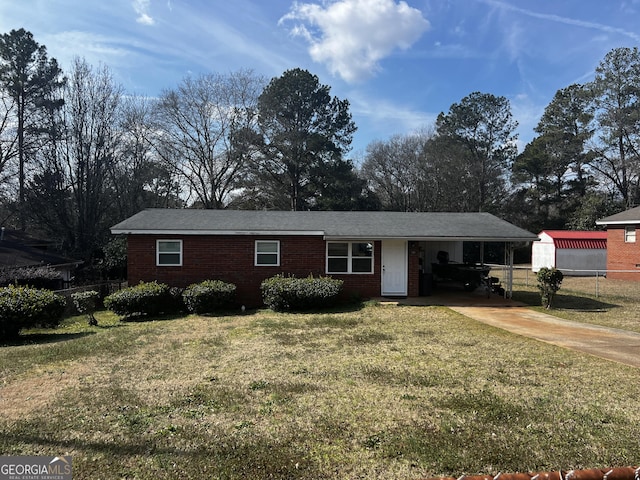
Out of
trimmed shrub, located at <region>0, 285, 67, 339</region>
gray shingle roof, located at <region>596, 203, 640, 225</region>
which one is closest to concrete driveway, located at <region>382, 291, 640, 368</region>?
trimmed shrub, located at <region>0, 285, 67, 339</region>

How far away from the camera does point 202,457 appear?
3.80 m

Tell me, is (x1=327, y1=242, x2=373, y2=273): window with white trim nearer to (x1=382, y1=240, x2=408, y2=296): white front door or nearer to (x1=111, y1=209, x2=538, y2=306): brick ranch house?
(x1=111, y1=209, x2=538, y2=306): brick ranch house

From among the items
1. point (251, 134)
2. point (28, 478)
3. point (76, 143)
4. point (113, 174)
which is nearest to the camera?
point (28, 478)

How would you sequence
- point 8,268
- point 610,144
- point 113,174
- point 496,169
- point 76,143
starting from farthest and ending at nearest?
point 496,169 → point 610,144 → point 113,174 → point 76,143 → point 8,268

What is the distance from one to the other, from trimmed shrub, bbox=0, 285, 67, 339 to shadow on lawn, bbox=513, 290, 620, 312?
581 inches

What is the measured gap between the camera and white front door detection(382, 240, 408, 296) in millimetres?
15000

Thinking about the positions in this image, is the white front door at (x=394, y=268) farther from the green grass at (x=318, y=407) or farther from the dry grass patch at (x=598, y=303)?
the green grass at (x=318, y=407)

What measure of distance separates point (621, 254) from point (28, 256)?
32.5m

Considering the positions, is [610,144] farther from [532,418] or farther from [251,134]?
[532,418]

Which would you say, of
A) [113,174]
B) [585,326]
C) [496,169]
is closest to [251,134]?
[113,174]

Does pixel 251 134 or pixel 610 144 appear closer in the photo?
pixel 251 134

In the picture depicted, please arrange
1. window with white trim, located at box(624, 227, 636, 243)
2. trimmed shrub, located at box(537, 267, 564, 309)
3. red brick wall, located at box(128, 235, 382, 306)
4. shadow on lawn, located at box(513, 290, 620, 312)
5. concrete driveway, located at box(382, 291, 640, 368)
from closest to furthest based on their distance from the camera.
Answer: concrete driveway, located at box(382, 291, 640, 368)
trimmed shrub, located at box(537, 267, 564, 309)
shadow on lawn, located at box(513, 290, 620, 312)
red brick wall, located at box(128, 235, 382, 306)
window with white trim, located at box(624, 227, 636, 243)

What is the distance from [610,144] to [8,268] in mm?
44319

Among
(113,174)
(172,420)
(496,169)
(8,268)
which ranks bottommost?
(172,420)
